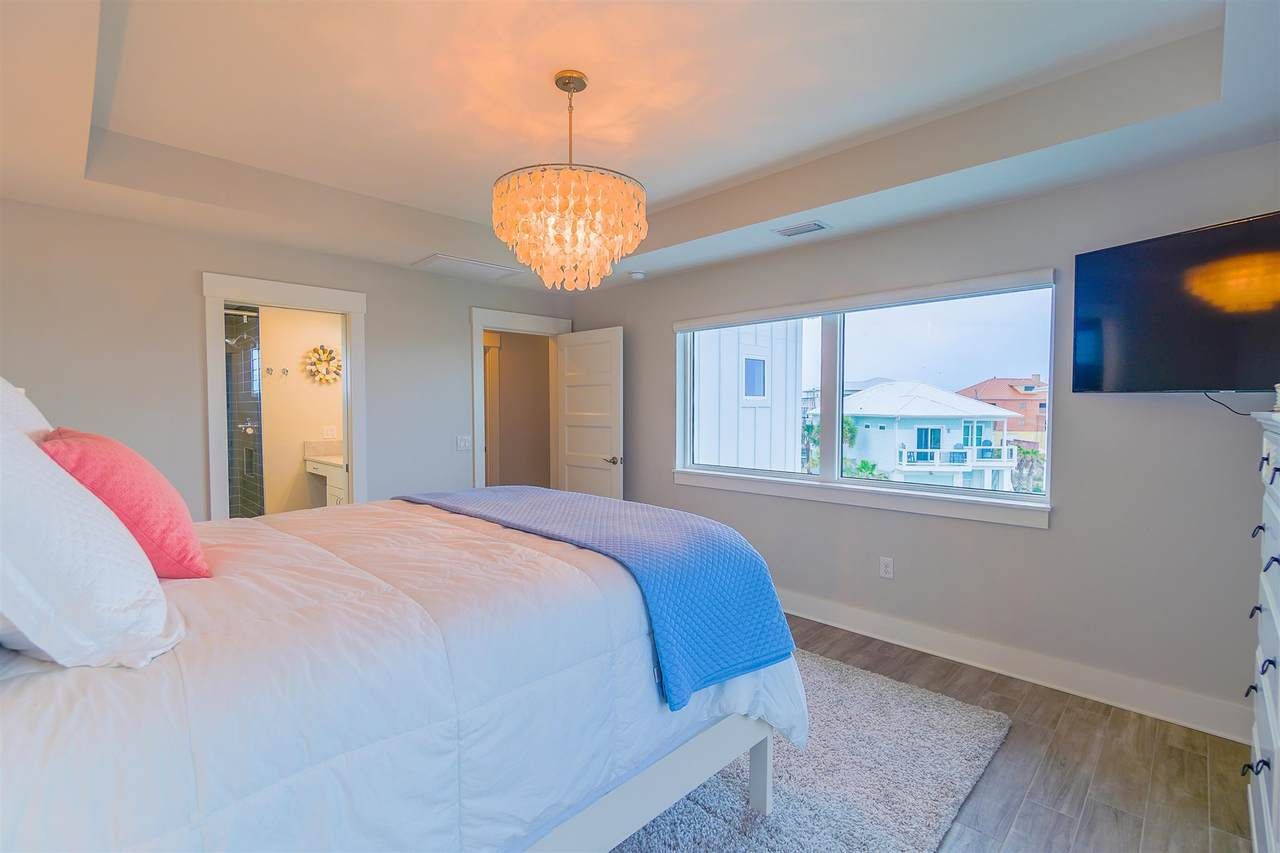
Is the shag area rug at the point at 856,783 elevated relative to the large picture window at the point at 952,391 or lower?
lower

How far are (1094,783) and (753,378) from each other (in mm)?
2756

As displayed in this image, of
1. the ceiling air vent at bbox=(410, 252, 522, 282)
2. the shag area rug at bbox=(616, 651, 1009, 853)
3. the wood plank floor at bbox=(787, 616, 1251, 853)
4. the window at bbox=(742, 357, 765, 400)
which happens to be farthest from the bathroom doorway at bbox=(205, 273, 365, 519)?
the wood plank floor at bbox=(787, 616, 1251, 853)

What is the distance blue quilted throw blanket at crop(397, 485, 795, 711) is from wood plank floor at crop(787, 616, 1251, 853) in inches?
34.3

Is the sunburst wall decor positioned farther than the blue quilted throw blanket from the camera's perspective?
Yes

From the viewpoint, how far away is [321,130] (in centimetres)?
249

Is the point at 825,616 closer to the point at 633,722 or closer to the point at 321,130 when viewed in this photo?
the point at 633,722

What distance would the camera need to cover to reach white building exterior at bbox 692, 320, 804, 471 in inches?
150

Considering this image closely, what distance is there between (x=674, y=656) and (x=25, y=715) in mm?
1189

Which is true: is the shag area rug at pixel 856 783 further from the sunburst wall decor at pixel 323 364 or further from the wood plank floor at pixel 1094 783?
the sunburst wall decor at pixel 323 364

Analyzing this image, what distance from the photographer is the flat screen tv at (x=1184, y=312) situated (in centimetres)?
193

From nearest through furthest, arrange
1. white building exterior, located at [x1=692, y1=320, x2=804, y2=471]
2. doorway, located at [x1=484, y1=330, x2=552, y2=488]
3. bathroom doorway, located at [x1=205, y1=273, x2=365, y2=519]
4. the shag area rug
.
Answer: the shag area rug
bathroom doorway, located at [x1=205, y1=273, x2=365, y2=519]
white building exterior, located at [x1=692, y1=320, x2=804, y2=471]
doorway, located at [x1=484, y1=330, x2=552, y2=488]

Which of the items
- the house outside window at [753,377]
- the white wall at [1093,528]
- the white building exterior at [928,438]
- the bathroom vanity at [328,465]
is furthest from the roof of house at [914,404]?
the bathroom vanity at [328,465]

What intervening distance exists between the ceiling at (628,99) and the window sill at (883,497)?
1.48m

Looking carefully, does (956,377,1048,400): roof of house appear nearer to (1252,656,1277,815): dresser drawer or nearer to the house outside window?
the house outside window
